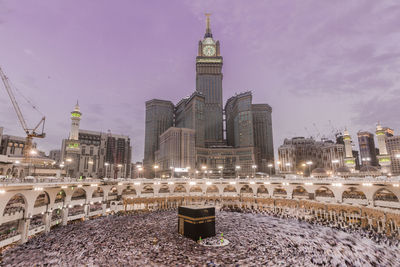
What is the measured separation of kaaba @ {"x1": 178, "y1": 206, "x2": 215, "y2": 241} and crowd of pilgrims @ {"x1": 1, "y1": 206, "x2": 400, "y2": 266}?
1.34 m

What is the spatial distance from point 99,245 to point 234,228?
2012 cm

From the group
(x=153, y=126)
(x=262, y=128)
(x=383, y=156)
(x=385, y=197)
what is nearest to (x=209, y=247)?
(x=385, y=197)

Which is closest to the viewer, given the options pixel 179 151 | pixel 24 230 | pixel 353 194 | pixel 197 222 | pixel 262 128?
pixel 197 222

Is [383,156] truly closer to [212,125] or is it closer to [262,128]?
[262,128]

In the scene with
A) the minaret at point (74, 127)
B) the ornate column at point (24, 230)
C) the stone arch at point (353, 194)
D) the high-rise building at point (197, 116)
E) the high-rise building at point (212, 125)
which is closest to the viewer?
the ornate column at point (24, 230)

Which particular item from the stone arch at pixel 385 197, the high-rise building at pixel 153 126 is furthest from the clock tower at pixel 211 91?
the stone arch at pixel 385 197

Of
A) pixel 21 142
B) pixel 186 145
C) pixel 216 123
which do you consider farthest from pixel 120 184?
pixel 216 123

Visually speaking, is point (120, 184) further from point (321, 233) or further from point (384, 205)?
point (384, 205)

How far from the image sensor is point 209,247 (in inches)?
1025

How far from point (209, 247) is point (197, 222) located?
13.8 feet

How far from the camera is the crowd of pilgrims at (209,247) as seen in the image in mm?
21469

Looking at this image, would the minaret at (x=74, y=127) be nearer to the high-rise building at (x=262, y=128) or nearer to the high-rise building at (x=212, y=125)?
the high-rise building at (x=212, y=125)

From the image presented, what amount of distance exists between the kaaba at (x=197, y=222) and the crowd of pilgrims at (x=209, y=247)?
1341mm

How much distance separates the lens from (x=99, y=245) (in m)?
26.6
